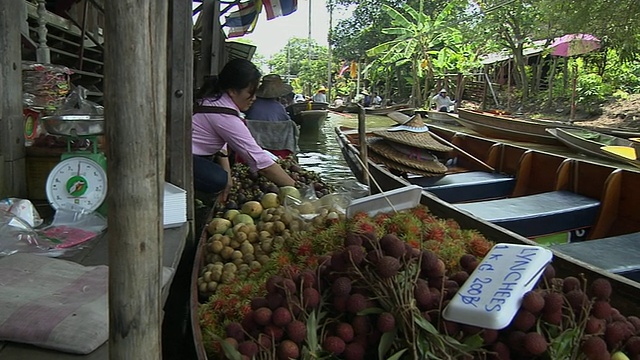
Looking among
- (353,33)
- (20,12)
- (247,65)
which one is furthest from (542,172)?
(353,33)

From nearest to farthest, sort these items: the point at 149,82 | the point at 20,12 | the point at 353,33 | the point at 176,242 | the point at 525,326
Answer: the point at 149,82 → the point at 525,326 → the point at 176,242 → the point at 20,12 → the point at 353,33

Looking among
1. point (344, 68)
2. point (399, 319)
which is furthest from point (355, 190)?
point (344, 68)

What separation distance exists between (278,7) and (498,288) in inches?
276

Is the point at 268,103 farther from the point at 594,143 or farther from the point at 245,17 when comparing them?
the point at 594,143

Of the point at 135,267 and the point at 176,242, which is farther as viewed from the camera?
the point at 176,242

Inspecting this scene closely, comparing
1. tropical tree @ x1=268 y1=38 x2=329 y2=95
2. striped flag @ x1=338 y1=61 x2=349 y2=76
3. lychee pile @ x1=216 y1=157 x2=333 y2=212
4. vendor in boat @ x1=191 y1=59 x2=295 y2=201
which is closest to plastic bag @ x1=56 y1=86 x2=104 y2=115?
vendor in boat @ x1=191 y1=59 x2=295 y2=201

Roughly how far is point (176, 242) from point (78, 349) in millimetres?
931

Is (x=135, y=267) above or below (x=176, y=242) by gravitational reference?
above

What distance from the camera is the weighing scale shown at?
2.07 metres

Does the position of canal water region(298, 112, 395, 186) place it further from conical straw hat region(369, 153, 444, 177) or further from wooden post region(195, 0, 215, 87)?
wooden post region(195, 0, 215, 87)

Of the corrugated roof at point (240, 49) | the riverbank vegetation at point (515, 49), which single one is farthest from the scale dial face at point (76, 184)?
the riverbank vegetation at point (515, 49)

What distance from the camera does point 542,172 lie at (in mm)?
4461

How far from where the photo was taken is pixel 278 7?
24.6 ft

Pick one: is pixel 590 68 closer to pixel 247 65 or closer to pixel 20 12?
pixel 247 65
